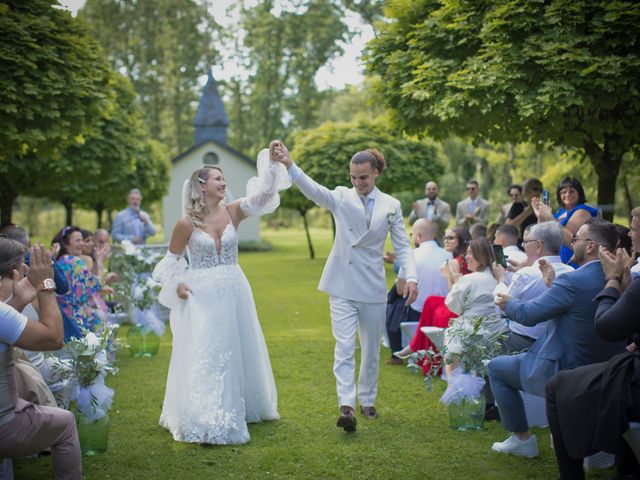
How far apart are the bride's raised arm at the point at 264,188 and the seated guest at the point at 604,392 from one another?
3071mm

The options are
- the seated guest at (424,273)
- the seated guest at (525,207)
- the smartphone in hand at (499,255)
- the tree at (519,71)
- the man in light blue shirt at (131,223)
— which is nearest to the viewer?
the smartphone in hand at (499,255)

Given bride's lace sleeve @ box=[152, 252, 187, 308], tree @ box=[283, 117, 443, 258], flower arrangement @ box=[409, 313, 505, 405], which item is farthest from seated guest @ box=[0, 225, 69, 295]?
tree @ box=[283, 117, 443, 258]

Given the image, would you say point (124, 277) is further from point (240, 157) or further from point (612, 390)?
point (240, 157)

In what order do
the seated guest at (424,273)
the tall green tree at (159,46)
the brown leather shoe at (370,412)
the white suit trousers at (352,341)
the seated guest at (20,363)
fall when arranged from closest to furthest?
the seated guest at (20,363) < the white suit trousers at (352,341) < the brown leather shoe at (370,412) < the seated guest at (424,273) < the tall green tree at (159,46)

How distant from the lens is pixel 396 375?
943cm

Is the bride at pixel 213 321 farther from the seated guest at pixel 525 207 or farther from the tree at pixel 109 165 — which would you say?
the tree at pixel 109 165

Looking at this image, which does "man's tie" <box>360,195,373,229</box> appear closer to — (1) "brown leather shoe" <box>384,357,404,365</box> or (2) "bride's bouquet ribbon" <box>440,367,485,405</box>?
(2) "bride's bouquet ribbon" <box>440,367,485,405</box>

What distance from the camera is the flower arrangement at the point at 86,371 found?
592cm

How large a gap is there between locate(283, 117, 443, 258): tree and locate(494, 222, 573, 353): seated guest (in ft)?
69.0

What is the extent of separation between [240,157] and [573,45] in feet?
133

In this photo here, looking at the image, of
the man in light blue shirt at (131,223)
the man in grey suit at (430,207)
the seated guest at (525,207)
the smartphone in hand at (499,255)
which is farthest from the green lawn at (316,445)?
the man in grey suit at (430,207)

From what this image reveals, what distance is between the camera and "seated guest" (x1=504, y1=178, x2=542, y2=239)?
11.9 m

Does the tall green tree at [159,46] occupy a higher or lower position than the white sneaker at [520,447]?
higher

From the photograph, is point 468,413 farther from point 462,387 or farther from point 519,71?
point 519,71
